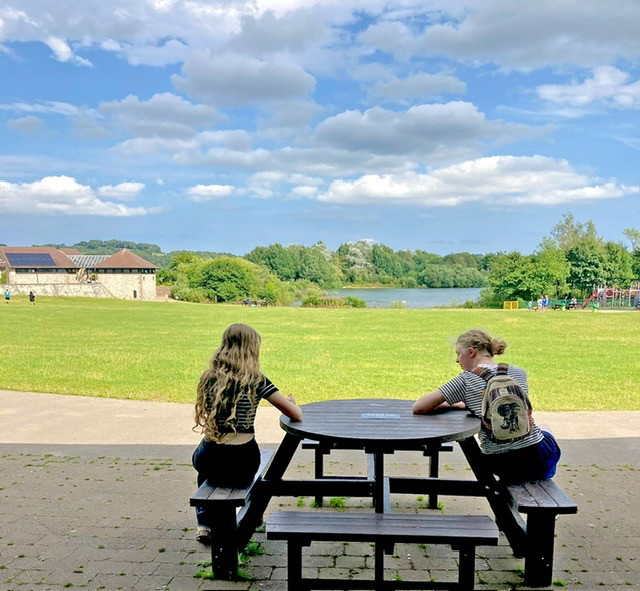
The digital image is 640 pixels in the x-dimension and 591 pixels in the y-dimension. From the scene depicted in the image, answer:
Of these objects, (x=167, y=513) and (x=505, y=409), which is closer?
(x=505, y=409)

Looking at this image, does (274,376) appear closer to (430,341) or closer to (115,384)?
(115,384)

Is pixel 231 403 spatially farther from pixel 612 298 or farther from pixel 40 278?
pixel 40 278

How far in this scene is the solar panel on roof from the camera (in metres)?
91.9

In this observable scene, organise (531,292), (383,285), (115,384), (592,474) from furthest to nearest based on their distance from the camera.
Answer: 1. (383,285)
2. (531,292)
3. (115,384)
4. (592,474)

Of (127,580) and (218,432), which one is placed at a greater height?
(218,432)

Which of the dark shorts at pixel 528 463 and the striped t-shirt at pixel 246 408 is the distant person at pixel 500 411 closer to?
the dark shorts at pixel 528 463

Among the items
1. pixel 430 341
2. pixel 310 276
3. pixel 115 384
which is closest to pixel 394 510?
pixel 115 384

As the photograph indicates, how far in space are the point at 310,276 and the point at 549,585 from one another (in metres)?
128

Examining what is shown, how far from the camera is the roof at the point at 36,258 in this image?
92250 millimetres

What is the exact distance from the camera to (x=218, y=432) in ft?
12.8

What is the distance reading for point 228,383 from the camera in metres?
3.85

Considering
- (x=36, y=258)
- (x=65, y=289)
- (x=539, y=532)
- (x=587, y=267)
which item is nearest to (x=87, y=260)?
(x=36, y=258)

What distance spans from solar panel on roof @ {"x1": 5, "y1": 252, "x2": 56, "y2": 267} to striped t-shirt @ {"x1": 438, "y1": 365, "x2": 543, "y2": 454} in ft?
323

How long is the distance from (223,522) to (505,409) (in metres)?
1.85
